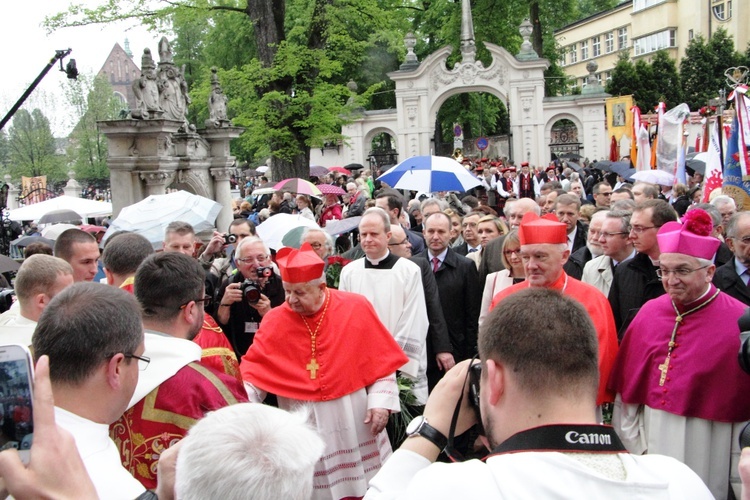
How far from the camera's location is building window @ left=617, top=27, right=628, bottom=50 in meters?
71.7

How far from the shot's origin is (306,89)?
20156 mm

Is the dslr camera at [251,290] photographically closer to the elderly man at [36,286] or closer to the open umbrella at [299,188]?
the elderly man at [36,286]

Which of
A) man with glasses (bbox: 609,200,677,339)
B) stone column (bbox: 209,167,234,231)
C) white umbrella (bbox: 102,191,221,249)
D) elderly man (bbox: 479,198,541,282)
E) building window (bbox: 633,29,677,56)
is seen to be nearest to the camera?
man with glasses (bbox: 609,200,677,339)

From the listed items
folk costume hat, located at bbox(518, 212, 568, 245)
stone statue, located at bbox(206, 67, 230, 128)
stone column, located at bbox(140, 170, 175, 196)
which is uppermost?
stone statue, located at bbox(206, 67, 230, 128)

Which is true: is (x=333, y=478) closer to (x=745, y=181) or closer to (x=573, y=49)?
(x=745, y=181)

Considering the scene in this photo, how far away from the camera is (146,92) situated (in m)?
13.3

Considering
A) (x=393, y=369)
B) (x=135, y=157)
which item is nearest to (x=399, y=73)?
(x=135, y=157)

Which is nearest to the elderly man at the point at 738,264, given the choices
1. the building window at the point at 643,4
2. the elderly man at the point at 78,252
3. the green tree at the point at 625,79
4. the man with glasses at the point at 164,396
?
the man with glasses at the point at 164,396

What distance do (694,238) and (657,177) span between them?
9.08 m

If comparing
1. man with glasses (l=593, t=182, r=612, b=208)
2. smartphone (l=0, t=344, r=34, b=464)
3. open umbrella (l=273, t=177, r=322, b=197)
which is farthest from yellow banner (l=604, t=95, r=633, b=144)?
smartphone (l=0, t=344, r=34, b=464)

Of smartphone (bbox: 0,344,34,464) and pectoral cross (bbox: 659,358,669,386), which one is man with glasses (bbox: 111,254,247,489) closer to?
smartphone (bbox: 0,344,34,464)

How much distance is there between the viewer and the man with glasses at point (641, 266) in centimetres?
534

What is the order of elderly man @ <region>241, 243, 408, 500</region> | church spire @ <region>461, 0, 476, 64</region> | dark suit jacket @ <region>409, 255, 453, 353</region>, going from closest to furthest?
elderly man @ <region>241, 243, 408, 500</region>, dark suit jacket @ <region>409, 255, 453, 353</region>, church spire @ <region>461, 0, 476, 64</region>

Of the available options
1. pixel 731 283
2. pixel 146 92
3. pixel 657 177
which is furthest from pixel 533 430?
pixel 146 92
